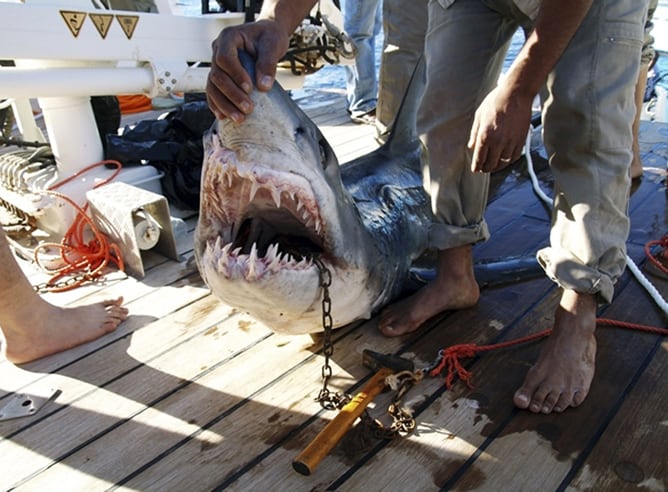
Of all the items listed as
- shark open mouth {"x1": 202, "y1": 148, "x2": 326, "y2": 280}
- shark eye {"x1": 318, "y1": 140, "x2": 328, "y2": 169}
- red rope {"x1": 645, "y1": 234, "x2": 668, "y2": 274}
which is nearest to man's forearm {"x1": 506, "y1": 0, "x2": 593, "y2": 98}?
shark eye {"x1": 318, "y1": 140, "x2": 328, "y2": 169}

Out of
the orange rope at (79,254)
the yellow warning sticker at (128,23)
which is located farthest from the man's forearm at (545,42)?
the yellow warning sticker at (128,23)

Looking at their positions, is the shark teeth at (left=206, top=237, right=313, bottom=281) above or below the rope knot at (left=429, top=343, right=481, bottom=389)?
above

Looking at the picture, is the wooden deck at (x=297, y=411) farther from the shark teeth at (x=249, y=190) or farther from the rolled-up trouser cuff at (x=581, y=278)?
the shark teeth at (x=249, y=190)

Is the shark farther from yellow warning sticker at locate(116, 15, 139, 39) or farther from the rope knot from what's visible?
yellow warning sticker at locate(116, 15, 139, 39)

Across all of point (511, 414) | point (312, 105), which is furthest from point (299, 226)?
point (312, 105)

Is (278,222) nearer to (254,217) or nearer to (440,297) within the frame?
(254,217)

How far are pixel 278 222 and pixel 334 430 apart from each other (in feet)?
2.03

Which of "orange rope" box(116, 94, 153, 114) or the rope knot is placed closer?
the rope knot

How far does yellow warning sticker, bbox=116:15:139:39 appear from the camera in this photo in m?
2.81

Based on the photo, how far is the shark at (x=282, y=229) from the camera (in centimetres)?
137

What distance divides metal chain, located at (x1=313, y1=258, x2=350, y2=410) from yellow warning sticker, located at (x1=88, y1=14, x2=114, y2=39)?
1.90 meters

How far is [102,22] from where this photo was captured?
9.01 feet

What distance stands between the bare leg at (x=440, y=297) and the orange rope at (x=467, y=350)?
7.4 inches

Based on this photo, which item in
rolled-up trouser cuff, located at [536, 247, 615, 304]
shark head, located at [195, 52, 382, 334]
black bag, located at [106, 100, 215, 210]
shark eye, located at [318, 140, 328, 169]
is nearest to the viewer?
shark head, located at [195, 52, 382, 334]
